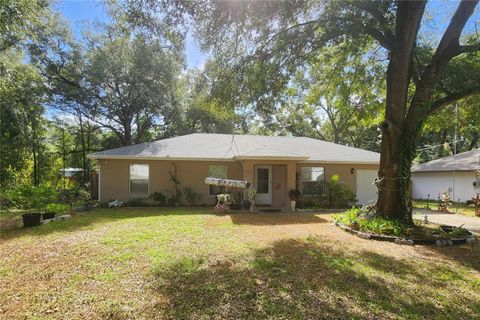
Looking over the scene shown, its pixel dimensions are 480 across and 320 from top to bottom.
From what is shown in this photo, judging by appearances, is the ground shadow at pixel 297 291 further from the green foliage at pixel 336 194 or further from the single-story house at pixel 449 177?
the single-story house at pixel 449 177

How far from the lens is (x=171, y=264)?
17.6 feet

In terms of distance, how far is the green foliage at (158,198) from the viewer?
556 inches

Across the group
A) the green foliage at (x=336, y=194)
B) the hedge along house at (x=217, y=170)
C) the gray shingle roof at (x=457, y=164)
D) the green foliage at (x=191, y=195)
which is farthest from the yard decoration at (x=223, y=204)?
the gray shingle roof at (x=457, y=164)

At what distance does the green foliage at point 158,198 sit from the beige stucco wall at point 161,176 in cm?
33

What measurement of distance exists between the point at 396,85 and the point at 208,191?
941 cm

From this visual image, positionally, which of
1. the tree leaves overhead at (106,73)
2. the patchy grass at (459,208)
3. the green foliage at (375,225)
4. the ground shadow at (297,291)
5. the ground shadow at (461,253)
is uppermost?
the tree leaves overhead at (106,73)

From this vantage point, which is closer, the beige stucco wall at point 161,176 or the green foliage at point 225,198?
the green foliage at point 225,198

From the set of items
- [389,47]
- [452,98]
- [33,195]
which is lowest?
[33,195]

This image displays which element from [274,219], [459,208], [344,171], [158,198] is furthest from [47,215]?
[459,208]

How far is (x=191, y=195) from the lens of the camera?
14242 millimetres

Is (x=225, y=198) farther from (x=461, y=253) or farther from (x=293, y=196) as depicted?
(x=461, y=253)

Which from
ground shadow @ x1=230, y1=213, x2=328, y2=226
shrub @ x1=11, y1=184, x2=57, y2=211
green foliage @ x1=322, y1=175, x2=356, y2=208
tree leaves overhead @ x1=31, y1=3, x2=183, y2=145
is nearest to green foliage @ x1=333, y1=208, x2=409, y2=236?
ground shadow @ x1=230, y1=213, x2=328, y2=226

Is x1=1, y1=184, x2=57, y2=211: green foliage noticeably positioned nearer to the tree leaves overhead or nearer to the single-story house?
the tree leaves overhead

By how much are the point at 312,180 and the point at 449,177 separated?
36.5 ft
